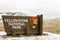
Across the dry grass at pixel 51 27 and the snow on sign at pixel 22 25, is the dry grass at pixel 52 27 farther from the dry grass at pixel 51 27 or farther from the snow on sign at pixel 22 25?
the snow on sign at pixel 22 25

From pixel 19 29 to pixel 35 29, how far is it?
0.90 metres

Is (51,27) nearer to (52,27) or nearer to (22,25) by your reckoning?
(52,27)

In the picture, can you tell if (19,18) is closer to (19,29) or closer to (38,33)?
(19,29)

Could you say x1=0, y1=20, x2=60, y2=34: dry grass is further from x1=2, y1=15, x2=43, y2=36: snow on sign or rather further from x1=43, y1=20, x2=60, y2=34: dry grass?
x1=2, y1=15, x2=43, y2=36: snow on sign

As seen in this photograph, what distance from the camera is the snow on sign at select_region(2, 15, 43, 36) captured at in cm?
1157

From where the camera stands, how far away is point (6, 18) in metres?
11.5

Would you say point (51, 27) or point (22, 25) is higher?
point (22, 25)

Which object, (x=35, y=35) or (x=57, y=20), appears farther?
(x=57, y=20)

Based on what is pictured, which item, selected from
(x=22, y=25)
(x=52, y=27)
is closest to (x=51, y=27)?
(x=52, y=27)

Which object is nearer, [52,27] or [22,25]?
[22,25]

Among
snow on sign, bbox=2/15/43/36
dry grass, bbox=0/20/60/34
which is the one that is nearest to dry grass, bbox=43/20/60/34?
dry grass, bbox=0/20/60/34

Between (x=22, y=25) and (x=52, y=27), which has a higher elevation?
(x=22, y=25)

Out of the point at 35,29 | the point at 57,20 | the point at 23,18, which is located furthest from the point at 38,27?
the point at 57,20

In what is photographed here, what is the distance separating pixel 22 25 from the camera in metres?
11.7
